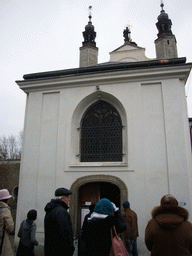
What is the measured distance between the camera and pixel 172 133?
823cm

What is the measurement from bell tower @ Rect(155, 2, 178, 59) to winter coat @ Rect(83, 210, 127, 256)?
61.1 feet

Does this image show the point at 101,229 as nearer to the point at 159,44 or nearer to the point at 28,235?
the point at 28,235

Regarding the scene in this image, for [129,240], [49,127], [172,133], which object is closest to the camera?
[129,240]

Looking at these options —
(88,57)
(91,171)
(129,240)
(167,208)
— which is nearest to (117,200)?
(91,171)

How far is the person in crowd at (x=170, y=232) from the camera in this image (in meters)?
2.34

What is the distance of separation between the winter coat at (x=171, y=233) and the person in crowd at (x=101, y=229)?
0.46 m

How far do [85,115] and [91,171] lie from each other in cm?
268

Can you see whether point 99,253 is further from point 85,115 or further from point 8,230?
point 85,115

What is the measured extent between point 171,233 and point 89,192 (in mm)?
7083

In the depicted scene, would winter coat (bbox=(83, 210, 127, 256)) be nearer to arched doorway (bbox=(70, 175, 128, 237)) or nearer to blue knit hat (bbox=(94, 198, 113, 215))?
blue knit hat (bbox=(94, 198, 113, 215))

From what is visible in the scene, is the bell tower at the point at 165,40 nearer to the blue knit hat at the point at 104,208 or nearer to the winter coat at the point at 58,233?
the blue knit hat at the point at 104,208

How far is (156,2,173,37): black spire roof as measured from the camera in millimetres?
19188

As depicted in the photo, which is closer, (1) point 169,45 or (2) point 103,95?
(2) point 103,95

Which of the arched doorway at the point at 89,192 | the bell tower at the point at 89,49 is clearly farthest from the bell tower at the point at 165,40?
the arched doorway at the point at 89,192
